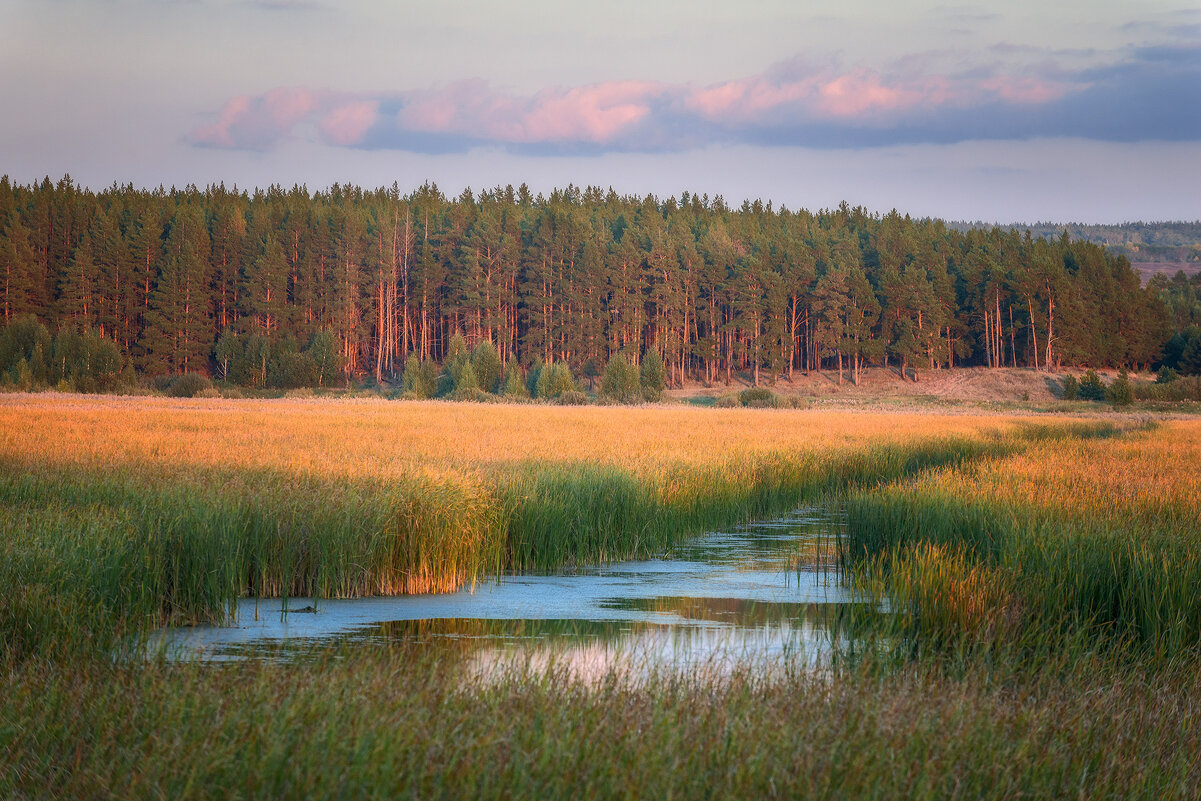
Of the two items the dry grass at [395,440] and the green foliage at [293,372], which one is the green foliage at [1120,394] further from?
the green foliage at [293,372]

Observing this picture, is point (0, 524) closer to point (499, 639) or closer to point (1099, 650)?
point (499, 639)

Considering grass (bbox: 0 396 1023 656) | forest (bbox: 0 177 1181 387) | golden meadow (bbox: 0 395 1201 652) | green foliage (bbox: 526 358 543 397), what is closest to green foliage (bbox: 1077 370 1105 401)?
forest (bbox: 0 177 1181 387)

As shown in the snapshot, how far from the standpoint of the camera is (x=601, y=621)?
405 inches

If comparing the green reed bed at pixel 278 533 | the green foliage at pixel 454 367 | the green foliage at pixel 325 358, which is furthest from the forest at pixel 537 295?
the green reed bed at pixel 278 533

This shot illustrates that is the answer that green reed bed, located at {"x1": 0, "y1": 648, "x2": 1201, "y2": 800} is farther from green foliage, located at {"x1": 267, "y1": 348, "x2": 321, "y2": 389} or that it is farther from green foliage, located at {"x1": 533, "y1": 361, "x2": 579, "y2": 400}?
green foliage, located at {"x1": 267, "y1": 348, "x2": 321, "y2": 389}

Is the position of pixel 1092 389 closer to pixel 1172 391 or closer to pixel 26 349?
pixel 1172 391

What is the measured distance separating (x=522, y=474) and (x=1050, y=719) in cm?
1077

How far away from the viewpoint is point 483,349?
72312 millimetres

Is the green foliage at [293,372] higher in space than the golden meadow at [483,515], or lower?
Answer: higher

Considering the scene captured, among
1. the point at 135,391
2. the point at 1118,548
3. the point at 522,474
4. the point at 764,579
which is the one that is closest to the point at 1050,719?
the point at 1118,548

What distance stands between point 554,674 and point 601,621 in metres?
3.65

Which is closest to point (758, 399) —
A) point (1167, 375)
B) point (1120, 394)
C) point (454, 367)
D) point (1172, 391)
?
point (454, 367)

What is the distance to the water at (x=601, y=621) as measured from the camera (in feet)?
27.0

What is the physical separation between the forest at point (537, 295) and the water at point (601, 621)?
73.3 metres
